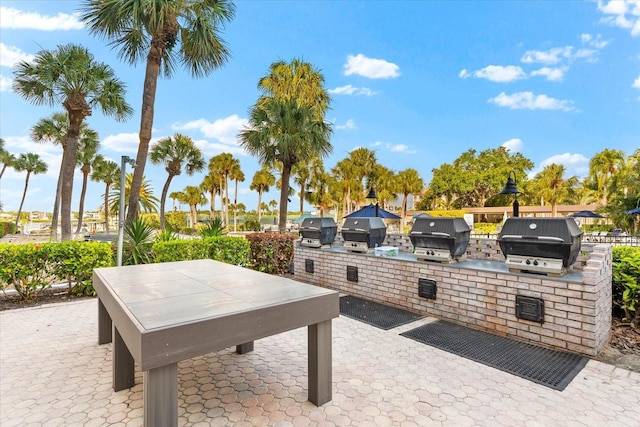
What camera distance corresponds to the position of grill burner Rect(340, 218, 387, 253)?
523 cm

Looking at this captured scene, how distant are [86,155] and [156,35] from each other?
1626 cm

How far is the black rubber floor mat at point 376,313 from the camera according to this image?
12.9 feet

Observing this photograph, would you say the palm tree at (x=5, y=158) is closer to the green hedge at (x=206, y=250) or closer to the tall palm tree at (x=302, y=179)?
the tall palm tree at (x=302, y=179)

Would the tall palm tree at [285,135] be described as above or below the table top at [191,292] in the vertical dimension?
above

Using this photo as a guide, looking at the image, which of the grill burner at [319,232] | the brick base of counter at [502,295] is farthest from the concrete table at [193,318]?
the grill burner at [319,232]

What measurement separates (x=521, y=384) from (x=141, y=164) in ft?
26.5

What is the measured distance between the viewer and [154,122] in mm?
7684

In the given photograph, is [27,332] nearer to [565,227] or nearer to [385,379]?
[385,379]

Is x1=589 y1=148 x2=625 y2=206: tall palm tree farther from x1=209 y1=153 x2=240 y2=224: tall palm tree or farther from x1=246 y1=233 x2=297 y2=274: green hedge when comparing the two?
x1=209 y1=153 x2=240 y2=224: tall palm tree

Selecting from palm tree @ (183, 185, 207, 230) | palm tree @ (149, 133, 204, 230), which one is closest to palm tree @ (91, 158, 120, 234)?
palm tree @ (149, 133, 204, 230)

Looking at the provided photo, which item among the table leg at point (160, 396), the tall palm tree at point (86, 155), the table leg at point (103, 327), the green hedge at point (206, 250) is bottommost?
the table leg at point (103, 327)

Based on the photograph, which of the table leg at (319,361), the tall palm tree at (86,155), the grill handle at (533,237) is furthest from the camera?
the tall palm tree at (86,155)

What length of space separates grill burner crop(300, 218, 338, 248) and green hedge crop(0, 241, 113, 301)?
3457mm

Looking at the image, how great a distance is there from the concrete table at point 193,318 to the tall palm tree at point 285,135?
684cm
